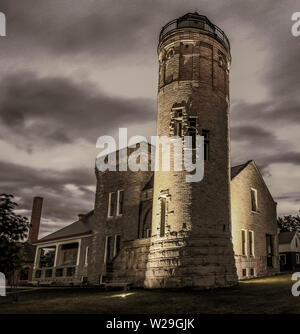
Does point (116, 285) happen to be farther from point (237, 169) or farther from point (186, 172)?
point (237, 169)

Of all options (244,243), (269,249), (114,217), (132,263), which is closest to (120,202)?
(114,217)

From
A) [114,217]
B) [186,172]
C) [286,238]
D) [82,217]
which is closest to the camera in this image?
[186,172]

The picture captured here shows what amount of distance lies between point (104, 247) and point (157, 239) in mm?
9257

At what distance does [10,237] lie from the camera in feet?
33.9

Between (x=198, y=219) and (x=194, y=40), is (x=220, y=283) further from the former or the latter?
(x=194, y=40)

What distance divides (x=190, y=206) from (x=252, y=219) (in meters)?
7.95

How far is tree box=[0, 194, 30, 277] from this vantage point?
999 cm

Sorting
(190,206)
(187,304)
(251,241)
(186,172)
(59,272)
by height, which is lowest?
(187,304)

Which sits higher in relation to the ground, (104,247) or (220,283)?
(104,247)

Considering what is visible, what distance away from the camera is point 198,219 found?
56.7ft

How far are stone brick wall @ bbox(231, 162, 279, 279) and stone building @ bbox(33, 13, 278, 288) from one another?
66 millimetres

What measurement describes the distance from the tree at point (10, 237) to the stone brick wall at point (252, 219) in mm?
14057
